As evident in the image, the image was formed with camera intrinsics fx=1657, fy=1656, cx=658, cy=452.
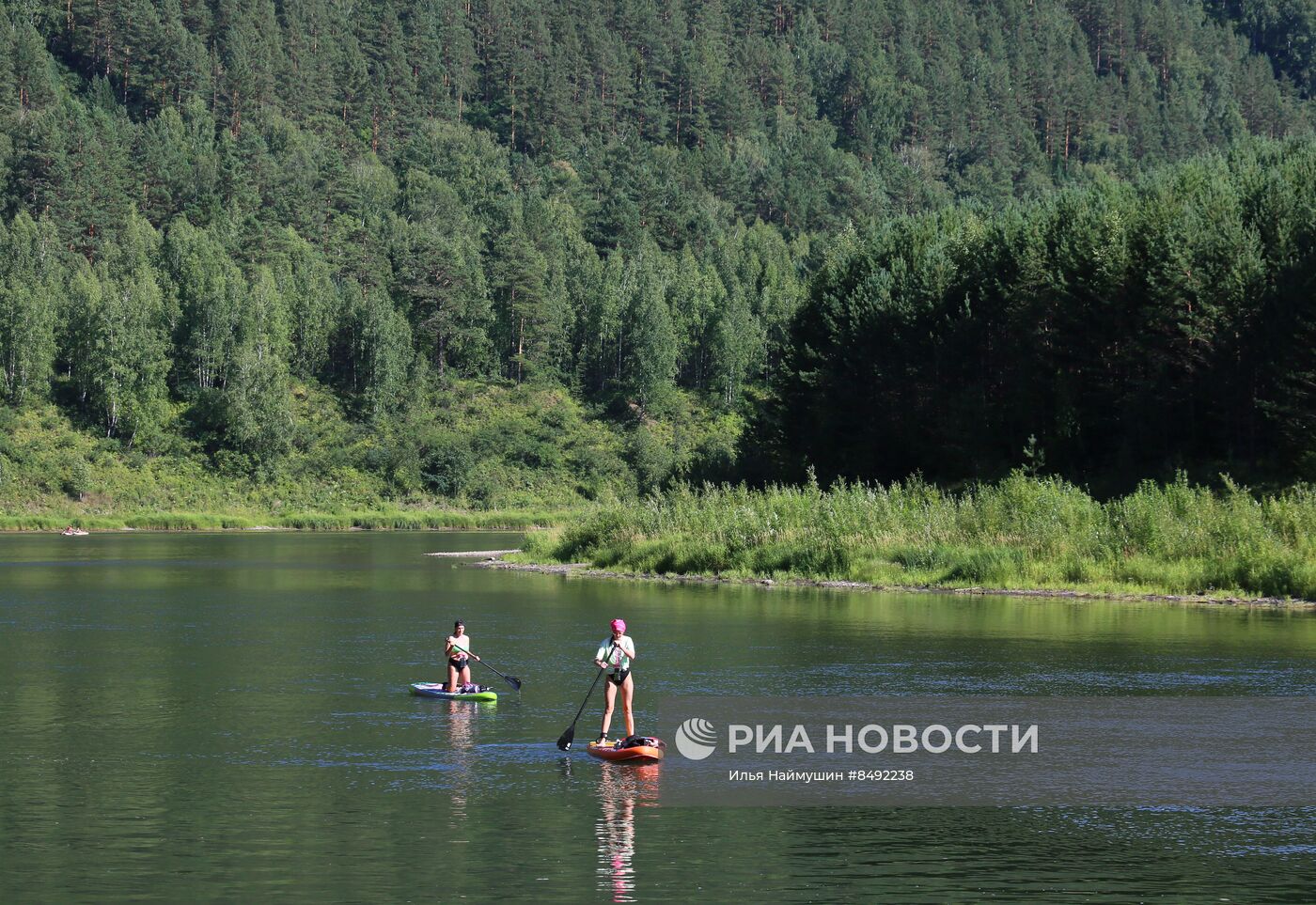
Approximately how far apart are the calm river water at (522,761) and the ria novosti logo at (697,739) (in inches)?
52.2

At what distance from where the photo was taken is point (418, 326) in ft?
567

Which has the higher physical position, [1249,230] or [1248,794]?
[1249,230]

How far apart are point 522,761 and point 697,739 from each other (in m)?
3.41

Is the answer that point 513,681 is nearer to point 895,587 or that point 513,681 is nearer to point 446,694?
point 446,694

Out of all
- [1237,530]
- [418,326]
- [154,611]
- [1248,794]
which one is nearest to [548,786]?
[1248,794]

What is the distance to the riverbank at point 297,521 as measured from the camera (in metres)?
134

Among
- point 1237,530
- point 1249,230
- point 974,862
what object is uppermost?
Result: point 1249,230

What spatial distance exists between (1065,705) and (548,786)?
11954 mm

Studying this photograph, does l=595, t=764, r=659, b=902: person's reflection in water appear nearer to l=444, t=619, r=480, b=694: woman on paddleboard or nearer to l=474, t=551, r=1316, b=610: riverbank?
l=444, t=619, r=480, b=694: woman on paddleboard

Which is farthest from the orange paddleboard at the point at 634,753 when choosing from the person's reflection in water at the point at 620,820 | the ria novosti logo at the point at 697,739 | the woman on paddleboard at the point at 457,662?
the woman on paddleboard at the point at 457,662

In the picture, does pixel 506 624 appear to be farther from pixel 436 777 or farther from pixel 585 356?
pixel 585 356

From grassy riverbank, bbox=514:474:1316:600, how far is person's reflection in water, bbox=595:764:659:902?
35.8 metres

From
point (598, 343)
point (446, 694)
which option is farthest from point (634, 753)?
point (598, 343)

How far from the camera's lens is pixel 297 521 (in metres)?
142
